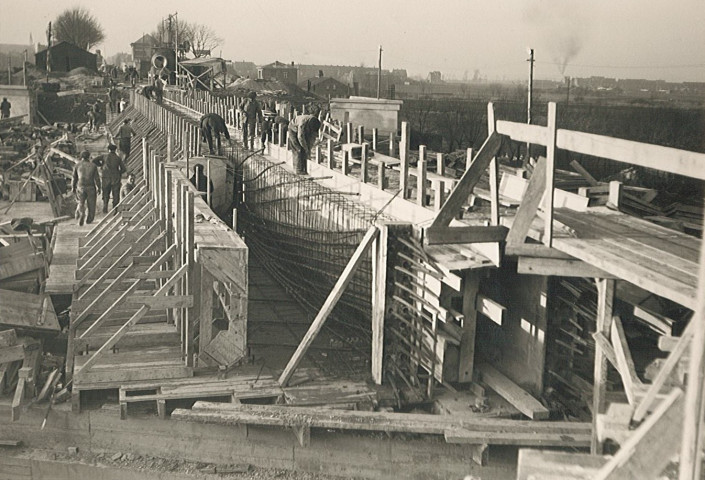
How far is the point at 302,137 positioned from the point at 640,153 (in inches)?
538

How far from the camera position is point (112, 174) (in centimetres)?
2197

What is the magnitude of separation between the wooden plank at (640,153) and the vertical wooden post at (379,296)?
4039mm

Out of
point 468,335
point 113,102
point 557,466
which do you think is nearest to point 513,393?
point 468,335

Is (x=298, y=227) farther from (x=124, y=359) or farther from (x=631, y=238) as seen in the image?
(x=631, y=238)

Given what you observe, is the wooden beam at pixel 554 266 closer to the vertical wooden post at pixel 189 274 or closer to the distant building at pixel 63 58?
the vertical wooden post at pixel 189 274

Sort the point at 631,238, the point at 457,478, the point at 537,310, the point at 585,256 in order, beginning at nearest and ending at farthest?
1. the point at 585,256
2. the point at 631,238
3. the point at 457,478
4. the point at 537,310

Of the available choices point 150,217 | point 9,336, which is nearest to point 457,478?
point 9,336

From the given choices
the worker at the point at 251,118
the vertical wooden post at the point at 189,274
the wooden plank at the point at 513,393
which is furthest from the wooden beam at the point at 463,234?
the worker at the point at 251,118

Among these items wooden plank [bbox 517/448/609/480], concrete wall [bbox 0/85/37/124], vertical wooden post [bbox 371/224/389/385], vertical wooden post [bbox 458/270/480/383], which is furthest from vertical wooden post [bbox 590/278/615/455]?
concrete wall [bbox 0/85/37/124]

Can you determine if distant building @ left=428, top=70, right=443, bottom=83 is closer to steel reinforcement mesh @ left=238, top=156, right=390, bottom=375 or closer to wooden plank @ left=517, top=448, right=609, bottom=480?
steel reinforcement mesh @ left=238, top=156, right=390, bottom=375

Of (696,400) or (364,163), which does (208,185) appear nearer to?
(364,163)

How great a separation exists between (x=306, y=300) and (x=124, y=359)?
3.79m

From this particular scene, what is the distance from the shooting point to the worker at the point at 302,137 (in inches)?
731

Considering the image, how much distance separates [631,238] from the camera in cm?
689
